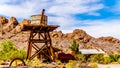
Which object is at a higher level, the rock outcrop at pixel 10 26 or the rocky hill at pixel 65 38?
the rock outcrop at pixel 10 26

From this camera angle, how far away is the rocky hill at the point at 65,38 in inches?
3922

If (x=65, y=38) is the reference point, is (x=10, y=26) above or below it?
above

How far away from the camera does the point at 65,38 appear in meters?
107

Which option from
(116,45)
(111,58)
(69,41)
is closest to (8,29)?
(69,41)

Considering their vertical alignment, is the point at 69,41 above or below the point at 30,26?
below

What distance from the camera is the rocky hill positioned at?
99.6 m

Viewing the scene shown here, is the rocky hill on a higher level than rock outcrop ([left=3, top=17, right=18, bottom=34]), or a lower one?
lower

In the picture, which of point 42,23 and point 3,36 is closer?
point 42,23

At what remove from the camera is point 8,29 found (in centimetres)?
11450

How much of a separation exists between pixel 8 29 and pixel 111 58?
73902 millimetres

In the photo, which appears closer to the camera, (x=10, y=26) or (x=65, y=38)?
(x=65, y=38)

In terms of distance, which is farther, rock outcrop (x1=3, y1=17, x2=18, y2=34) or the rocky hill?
rock outcrop (x1=3, y1=17, x2=18, y2=34)

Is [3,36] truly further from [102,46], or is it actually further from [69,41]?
[102,46]

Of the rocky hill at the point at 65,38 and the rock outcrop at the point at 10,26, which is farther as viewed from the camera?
the rock outcrop at the point at 10,26
